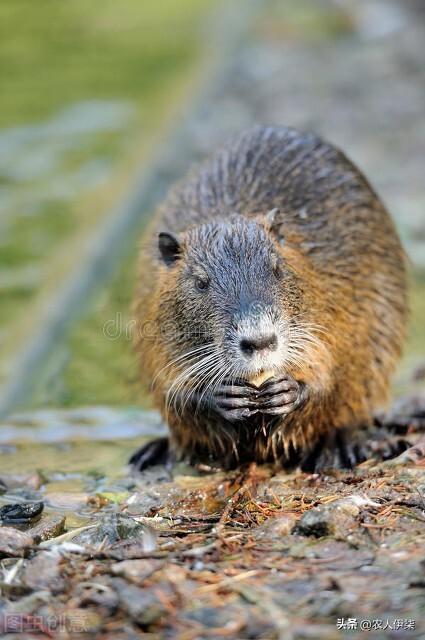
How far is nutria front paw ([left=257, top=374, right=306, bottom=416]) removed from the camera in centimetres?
472

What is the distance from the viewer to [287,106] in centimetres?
1159

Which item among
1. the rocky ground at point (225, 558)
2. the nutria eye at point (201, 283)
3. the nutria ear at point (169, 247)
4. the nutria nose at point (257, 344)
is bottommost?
the rocky ground at point (225, 558)

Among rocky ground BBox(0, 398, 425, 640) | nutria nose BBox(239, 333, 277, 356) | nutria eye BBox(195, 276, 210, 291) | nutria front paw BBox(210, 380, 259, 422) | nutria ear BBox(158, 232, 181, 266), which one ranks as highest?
nutria ear BBox(158, 232, 181, 266)

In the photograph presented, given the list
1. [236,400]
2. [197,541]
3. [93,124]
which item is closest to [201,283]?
[236,400]

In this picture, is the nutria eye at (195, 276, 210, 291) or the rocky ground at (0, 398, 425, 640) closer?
the rocky ground at (0, 398, 425, 640)

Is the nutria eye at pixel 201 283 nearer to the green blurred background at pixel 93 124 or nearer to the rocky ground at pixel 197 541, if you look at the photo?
the rocky ground at pixel 197 541

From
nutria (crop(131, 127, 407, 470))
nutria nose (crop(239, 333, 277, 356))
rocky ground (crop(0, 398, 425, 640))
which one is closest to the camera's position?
rocky ground (crop(0, 398, 425, 640))

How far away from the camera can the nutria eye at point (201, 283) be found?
15.5ft

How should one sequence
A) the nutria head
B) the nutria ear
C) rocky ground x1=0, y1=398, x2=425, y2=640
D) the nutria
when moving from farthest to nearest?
1. the nutria ear
2. the nutria
3. the nutria head
4. rocky ground x1=0, y1=398, x2=425, y2=640

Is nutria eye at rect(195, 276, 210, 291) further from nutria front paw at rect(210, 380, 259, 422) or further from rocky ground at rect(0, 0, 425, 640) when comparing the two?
rocky ground at rect(0, 0, 425, 640)

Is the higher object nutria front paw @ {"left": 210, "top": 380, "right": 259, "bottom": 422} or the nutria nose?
the nutria nose

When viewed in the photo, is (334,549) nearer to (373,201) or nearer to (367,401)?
(367,401)

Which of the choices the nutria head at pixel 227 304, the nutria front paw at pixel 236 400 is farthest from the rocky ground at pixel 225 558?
the nutria head at pixel 227 304

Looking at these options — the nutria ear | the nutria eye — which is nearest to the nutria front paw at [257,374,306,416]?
the nutria eye
